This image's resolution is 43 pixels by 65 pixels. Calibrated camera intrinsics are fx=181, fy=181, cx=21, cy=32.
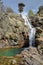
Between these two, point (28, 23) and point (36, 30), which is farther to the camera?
point (28, 23)

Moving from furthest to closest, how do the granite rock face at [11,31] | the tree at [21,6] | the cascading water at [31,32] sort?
the tree at [21,6]
the cascading water at [31,32]
the granite rock face at [11,31]

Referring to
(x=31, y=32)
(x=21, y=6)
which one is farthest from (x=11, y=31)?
(x=21, y=6)

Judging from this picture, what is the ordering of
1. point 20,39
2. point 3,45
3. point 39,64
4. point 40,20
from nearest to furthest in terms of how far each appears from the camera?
point 39,64, point 3,45, point 20,39, point 40,20

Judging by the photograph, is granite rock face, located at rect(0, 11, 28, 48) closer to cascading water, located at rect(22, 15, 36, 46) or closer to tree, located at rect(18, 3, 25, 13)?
cascading water, located at rect(22, 15, 36, 46)

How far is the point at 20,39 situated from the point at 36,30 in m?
4.55

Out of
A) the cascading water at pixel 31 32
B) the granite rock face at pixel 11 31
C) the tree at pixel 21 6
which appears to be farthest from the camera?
the tree at pixel 21 6

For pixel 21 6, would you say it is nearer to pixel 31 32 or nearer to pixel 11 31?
pixel 31 32

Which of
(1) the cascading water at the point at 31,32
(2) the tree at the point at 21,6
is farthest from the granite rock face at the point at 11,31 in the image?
(2) the tree at the point at 21,6

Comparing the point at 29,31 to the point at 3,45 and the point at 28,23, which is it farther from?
the point at 3,45

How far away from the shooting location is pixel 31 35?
44625 millimetres

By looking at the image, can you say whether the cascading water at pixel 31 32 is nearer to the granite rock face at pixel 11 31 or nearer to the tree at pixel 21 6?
the granite rock face at pixel 11 31

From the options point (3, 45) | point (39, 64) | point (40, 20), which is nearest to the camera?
point (39, 64)

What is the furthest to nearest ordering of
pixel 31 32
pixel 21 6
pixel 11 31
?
1. pixel 21 6
2. pixel 31 32
3. pixel 11 31

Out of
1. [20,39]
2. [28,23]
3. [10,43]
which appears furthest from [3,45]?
[28,23]
